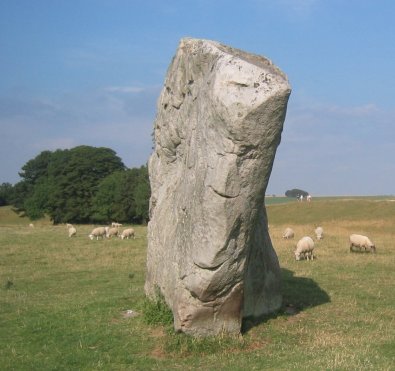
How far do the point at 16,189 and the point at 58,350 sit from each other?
282ft

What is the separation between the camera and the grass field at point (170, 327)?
1100 centimetres

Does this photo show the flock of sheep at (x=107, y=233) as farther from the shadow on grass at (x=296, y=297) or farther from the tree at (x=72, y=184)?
the tree at (x=72, y=184)

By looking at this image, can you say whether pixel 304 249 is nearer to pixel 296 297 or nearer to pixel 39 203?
pixel 296 297

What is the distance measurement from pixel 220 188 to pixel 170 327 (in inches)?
143

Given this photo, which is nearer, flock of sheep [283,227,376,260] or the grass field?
the grass field

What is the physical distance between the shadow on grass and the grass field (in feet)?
→ 0.11

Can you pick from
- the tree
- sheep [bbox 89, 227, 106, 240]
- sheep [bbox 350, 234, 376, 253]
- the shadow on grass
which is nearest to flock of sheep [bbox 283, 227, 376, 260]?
sheep [bbox 350, 234, 376, 253]

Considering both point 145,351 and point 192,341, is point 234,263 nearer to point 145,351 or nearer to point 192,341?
point 192,341

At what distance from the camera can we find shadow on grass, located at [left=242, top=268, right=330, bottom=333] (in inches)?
535

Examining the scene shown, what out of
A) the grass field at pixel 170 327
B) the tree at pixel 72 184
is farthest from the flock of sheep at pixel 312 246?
the tree at pixel 72 184

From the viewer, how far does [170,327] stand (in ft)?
41.8

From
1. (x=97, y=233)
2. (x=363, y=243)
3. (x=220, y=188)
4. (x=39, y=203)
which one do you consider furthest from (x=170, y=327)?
(x=39, y=203)

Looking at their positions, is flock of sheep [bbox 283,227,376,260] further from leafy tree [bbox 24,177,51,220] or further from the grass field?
leafy tree [bbox 24,177,51,220]

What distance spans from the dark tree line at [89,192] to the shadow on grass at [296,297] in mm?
53899
